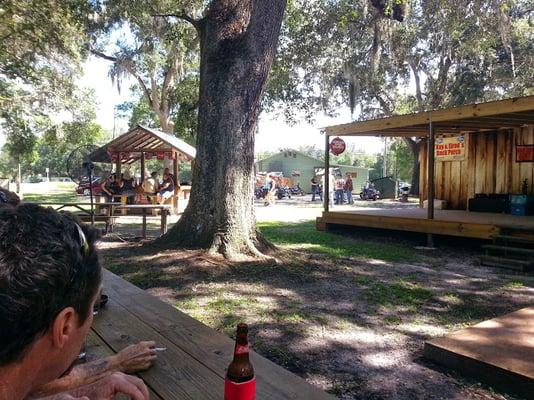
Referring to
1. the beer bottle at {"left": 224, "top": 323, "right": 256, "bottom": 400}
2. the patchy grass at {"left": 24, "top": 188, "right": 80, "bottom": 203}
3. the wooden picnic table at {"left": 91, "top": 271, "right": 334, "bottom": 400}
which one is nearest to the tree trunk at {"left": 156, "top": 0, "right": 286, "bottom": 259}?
the wooden picnic table at {"left": 91, "top": 271, "right": 334, "bottom": 400}

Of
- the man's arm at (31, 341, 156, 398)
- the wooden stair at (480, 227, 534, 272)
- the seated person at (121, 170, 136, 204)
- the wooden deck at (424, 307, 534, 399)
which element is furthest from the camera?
the seated person at (121, 170, 136, 204)

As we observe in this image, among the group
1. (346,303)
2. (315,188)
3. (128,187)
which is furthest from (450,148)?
(315,188)

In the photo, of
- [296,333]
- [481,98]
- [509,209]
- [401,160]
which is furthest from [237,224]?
[401,160]

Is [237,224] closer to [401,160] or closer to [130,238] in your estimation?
[130,238]

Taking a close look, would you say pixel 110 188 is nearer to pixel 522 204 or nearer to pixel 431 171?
pixel 431 171

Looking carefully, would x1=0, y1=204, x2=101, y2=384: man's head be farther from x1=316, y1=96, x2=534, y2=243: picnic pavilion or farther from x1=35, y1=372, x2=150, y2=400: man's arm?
x1=316, y1=96, x2=534, y2=243: picnic pavilion

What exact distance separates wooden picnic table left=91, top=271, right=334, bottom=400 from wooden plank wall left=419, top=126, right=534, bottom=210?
11.2 meters

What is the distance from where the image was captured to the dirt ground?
3.33 m

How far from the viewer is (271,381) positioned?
1567 mm

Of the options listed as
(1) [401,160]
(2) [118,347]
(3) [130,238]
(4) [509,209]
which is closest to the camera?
(2) [118,347]

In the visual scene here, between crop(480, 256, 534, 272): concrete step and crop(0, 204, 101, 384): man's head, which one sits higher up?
crop(0, 204, 101, 384): man's head

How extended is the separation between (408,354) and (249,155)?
13.4ft

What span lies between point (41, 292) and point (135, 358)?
3.14 feet

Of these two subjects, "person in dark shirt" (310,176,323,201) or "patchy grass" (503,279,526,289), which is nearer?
"patchy grass" (503,279,526,289)
